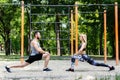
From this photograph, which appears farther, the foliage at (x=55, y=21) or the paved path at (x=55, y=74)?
the foliage at (x=55, y=21)

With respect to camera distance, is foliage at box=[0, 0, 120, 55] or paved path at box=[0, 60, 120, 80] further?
foliage at box=[0, 0, 120, 55]

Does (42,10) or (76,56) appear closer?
(76,56)

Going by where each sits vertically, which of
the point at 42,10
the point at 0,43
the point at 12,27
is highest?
the point at 42,10

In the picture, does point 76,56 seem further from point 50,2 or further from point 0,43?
point 0,43

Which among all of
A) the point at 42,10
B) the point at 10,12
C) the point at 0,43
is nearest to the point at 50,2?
the point at 42,10

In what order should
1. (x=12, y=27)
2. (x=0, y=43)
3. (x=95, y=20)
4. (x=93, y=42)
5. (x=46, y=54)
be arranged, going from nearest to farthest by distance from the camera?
(x=46, y=54) < (x=95, y=20) < (x=12, y=27) < (x=93, y=42) < (x=0, y=43)

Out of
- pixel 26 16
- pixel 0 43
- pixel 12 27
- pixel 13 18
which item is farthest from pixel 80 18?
pixel 0 43

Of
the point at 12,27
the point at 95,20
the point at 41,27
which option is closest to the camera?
the point at 41,27

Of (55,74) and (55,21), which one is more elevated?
(55,74)

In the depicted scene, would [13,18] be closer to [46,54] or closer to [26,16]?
[26,16]

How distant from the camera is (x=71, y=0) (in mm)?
34938

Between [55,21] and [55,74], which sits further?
[55,21]

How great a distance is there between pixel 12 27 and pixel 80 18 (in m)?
15.3

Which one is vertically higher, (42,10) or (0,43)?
(42,10)
